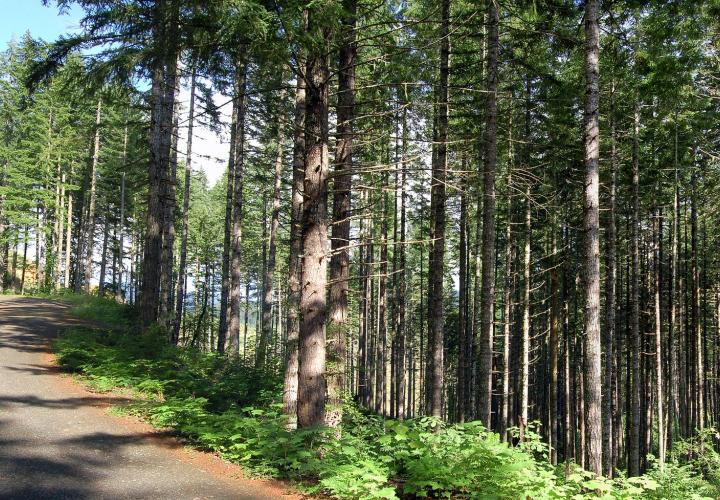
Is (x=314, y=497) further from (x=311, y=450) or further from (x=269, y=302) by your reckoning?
(x=269, y=302)

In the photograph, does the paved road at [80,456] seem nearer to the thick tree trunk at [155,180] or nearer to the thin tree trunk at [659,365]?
the thick tree trunk at [155,180]

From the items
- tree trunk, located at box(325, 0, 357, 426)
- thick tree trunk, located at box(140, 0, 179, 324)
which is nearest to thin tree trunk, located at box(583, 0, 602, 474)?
tree trunk, located at box(325, 0, 357, 426)

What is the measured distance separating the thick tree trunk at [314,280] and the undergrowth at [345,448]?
0.51 meters

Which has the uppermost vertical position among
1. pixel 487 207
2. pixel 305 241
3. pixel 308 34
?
pixel 308 34

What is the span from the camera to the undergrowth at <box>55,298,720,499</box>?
5637mm

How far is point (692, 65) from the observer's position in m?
11.3

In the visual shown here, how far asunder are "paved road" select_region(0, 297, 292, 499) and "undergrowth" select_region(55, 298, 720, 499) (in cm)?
Result: 55

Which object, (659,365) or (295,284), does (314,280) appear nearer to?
(295,284)

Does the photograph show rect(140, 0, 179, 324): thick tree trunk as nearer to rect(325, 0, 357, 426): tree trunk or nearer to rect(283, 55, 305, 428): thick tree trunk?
rect(283, 55, 305, 428): thick tree trunk

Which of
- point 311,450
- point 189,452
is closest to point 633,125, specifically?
point 311,450

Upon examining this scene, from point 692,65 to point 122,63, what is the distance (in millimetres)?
13917

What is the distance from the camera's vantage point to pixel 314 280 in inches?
274

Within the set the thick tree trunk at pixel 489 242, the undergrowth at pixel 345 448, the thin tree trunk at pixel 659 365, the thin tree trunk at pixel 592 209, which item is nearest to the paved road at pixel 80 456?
the undergrowth at pixel 345 448

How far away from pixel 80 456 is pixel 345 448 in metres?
3.83
